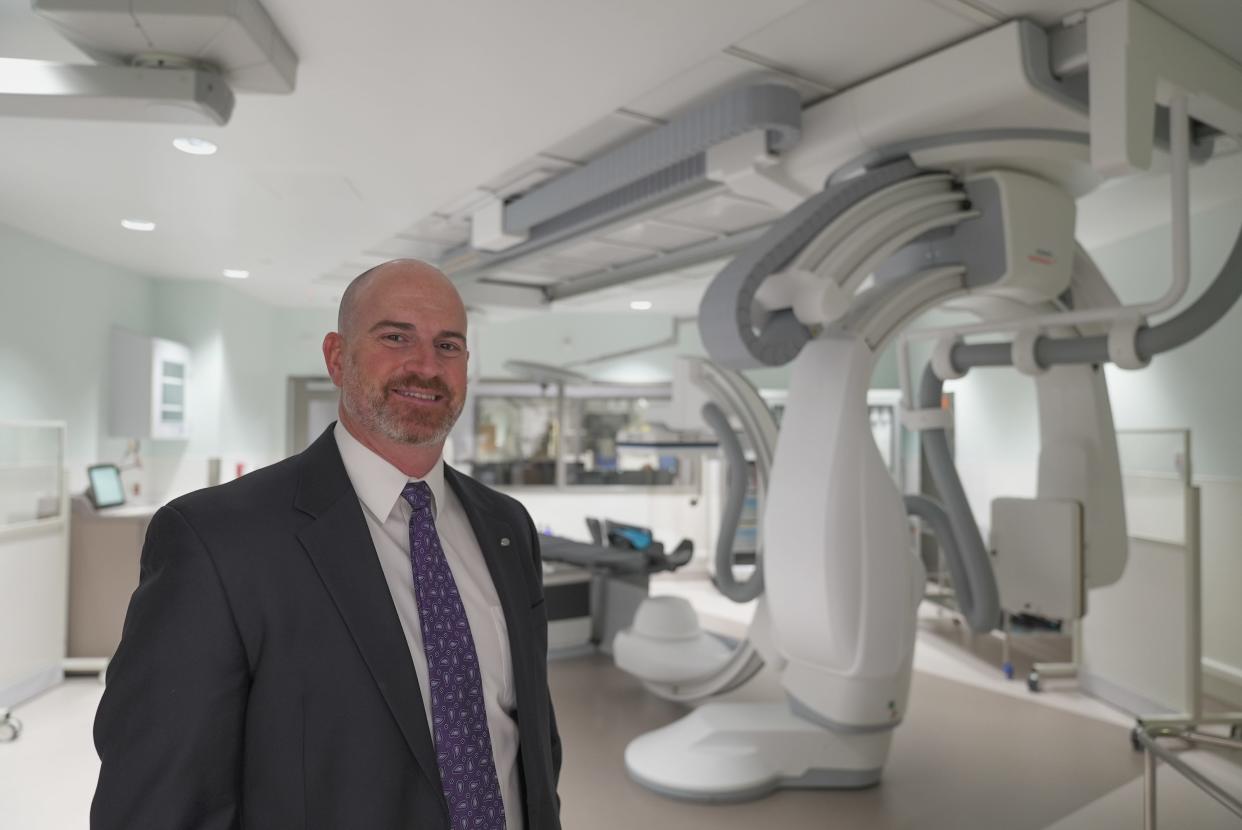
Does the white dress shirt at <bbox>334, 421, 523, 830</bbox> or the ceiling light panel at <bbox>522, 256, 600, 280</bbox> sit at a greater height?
the ceiling light panel at <bbox>522, 256, 600, 280</bbox>

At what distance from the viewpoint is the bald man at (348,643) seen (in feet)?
3.57

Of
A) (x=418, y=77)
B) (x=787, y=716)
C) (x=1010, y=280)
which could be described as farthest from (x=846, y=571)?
(x=418, y=77)

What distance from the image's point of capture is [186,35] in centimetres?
250

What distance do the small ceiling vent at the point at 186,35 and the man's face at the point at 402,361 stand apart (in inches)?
62.1

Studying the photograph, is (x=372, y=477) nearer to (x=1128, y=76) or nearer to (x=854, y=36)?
(x=854, y=36)

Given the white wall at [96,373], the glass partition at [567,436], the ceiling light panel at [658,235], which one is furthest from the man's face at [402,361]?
the glass partition at [567,436]

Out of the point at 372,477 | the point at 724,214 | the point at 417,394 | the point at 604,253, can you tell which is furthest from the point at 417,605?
the point at 604,253

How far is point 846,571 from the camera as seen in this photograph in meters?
3.11

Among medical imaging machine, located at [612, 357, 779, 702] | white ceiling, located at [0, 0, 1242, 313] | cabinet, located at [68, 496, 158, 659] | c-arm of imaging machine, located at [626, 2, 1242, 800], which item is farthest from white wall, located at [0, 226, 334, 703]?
c-arm of imaging machine, located at [626, 2, 1242, 800]

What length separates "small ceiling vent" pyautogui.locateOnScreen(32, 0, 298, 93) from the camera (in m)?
2.34

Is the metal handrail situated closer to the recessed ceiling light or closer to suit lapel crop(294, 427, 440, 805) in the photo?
suit lapel crop(294, 427, 440, 805)

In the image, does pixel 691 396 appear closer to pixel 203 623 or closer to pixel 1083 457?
pixel 1083 457

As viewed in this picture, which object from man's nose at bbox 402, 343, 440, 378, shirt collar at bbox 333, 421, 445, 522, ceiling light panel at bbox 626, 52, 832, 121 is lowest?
shirt collar at bbox 333, 421, 445, 522

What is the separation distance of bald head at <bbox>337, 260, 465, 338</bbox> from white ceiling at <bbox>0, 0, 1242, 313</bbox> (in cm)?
148
